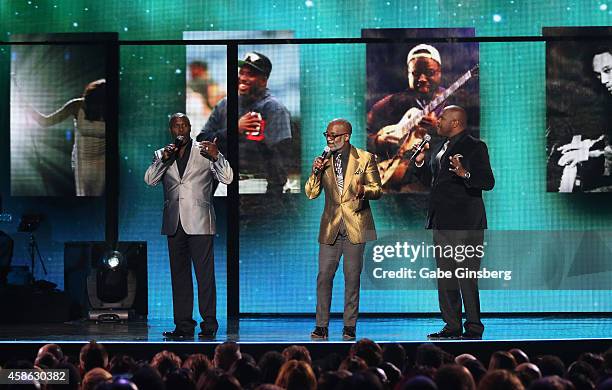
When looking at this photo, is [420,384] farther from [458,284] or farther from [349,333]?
[458,284]

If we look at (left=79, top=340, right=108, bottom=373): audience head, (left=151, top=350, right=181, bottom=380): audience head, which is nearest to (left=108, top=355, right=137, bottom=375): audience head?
(left=151, top=350, right=181, bottom=380): audience head

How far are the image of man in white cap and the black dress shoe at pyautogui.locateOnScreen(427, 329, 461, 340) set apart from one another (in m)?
2.01

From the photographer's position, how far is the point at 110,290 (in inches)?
349

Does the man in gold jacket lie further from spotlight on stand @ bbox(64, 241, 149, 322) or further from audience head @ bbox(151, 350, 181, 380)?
audience head @ bbox(151, 350, 181, 380)

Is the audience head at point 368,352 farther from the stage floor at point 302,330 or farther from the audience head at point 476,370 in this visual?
the stage floor at point 302,330

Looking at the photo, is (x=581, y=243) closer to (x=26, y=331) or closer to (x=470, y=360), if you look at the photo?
(x=470, y=360)

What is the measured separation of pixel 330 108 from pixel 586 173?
2.18m

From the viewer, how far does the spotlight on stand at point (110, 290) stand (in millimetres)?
8875

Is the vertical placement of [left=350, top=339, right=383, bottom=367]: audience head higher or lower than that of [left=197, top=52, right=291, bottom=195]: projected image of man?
lower

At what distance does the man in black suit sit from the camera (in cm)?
758

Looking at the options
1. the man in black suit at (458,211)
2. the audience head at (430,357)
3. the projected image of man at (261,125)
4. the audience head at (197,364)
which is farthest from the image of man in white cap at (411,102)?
the audience head at (197,364)

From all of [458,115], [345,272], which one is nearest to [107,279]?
[345,272]

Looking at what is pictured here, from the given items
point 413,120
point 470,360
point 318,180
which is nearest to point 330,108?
point 413,120

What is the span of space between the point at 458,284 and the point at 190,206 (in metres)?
1.97
